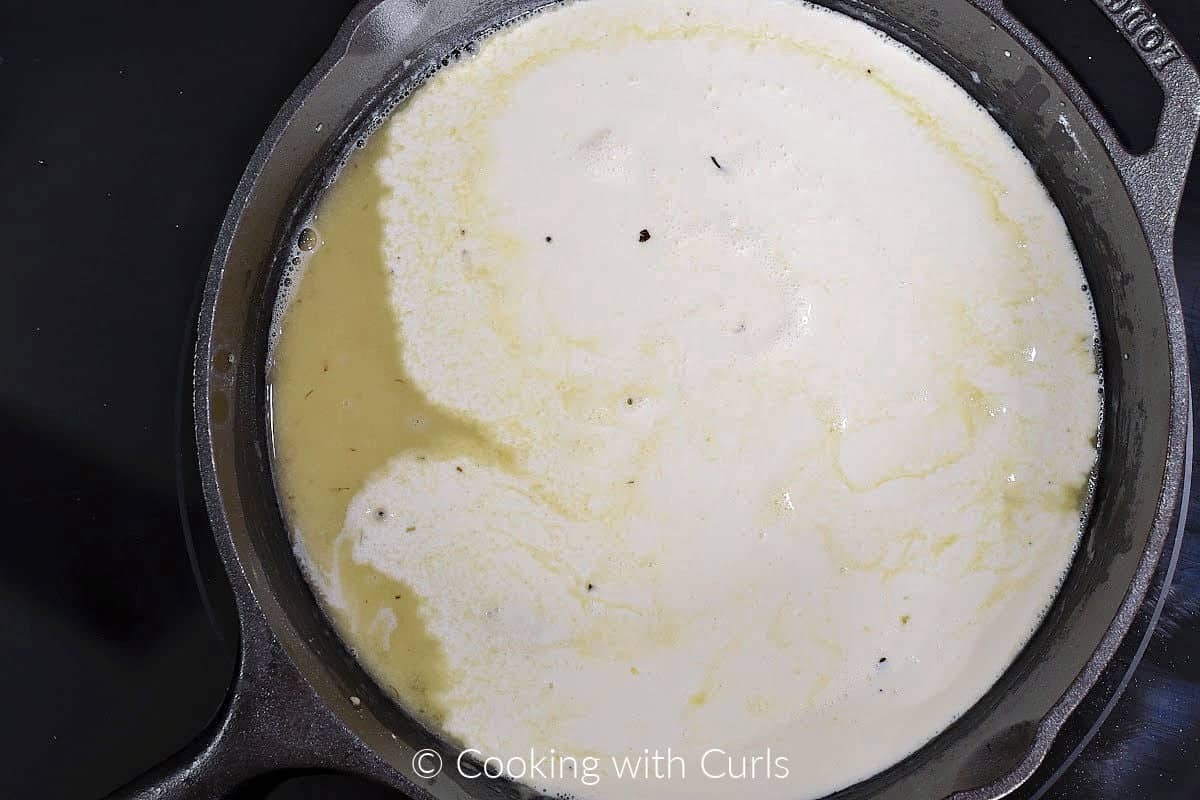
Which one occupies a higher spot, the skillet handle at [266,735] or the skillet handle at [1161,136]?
the skillet handle at [1161,136]

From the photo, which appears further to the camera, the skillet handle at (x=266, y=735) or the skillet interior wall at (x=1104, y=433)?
the skillet interior wall at (x=1104, y=433)

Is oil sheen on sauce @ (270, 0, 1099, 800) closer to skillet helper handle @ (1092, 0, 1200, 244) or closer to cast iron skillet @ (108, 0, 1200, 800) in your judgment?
cast iron skillet @ (108, 0, 1200, 800)

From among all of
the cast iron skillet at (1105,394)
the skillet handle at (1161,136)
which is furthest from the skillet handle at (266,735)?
the skillet handle at (1161,136)

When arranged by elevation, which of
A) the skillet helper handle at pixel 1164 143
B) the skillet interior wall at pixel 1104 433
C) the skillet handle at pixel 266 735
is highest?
the skillet helper handle at pixel 1164 143

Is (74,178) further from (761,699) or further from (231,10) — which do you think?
(761,699)

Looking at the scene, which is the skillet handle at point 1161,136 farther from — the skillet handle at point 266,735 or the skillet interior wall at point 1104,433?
the skillet handle at point 266,735

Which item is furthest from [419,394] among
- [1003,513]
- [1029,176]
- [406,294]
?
[1029,176]
